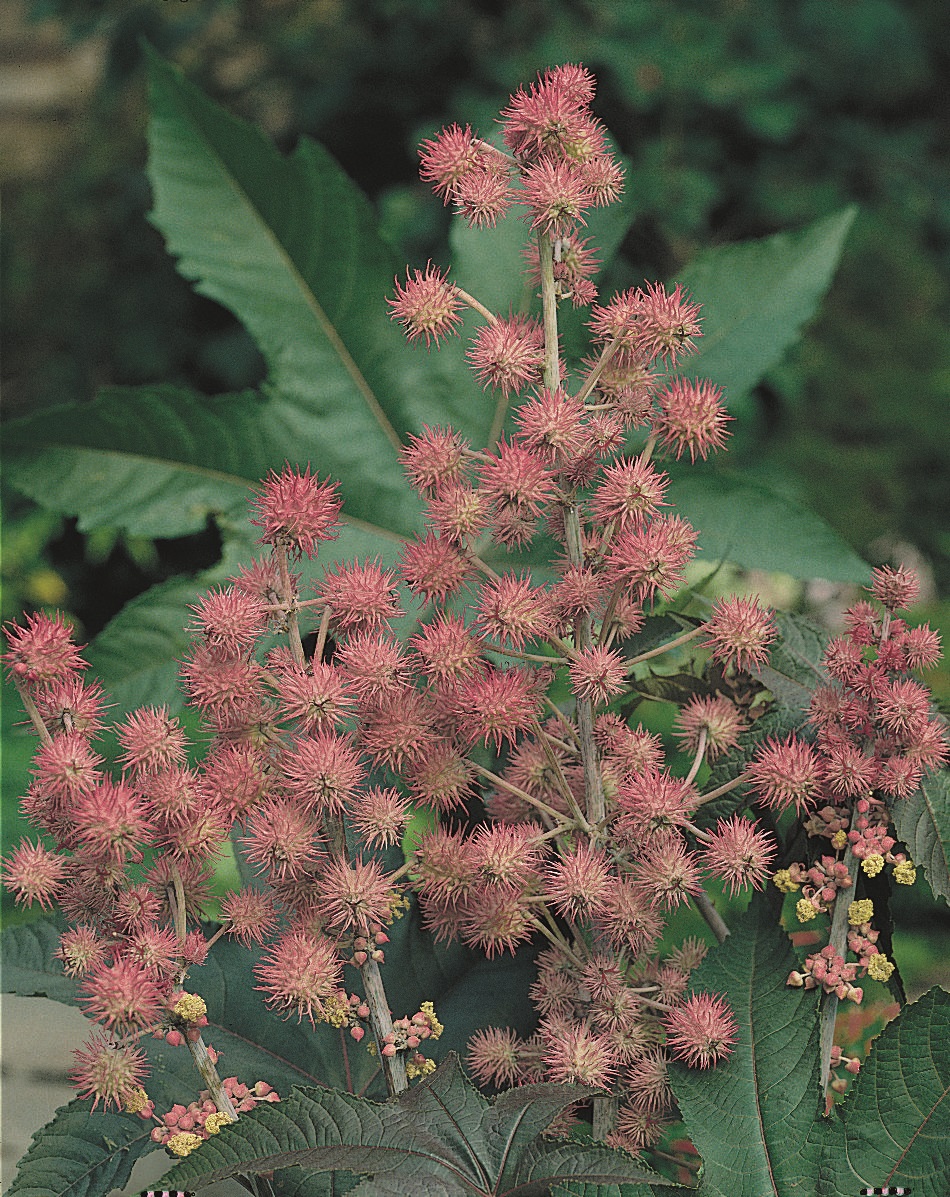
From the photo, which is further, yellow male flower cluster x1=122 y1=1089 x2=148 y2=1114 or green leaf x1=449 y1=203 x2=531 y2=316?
green leaf x1=449 y1=203 x2=531 y2=316

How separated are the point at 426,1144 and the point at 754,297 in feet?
2.04

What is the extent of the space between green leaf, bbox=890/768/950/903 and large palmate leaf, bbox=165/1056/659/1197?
0.45ft

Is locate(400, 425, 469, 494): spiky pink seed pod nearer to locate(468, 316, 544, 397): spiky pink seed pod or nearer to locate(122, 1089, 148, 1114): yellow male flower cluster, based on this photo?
locate(468, 316, 544, 397): spiky pink seed pod

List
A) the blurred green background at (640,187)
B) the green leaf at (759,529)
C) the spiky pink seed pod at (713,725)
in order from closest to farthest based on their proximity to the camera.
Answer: the spiky pink seed pod at (713,725)
the green leaf at (759,529)
the blurred green background at (640,187)

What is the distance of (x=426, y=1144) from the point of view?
14.5 inches

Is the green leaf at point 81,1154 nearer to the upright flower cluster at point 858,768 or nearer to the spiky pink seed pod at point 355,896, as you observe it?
the spiky pink seed pod at point 355,896

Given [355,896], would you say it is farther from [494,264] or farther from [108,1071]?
[494,264]

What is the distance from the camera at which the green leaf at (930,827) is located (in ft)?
1.38

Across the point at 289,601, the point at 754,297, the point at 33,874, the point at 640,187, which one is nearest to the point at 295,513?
the point at 289,601

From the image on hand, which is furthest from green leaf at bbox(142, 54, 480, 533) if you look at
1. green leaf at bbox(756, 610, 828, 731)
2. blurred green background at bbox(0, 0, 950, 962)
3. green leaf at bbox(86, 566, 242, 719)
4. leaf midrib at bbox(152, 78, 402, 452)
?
blurred green background at bbox(0, 0, 950, 962)

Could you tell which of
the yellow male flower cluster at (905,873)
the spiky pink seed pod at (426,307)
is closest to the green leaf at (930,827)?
the yellow male flower cluster at (905,873)

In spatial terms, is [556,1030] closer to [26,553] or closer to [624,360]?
[624,360]

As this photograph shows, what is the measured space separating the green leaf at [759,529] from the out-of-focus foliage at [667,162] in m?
0.80

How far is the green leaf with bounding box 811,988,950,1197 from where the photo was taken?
15.1 inches
